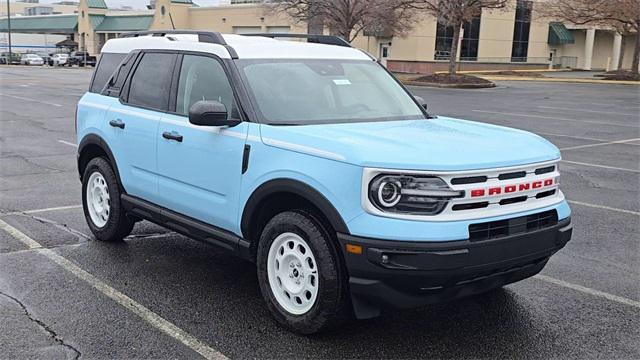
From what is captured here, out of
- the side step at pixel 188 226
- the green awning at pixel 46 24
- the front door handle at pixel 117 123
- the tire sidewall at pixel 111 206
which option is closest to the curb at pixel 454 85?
the tire sidewall at pixel 111 206

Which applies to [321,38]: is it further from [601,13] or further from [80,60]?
[80,60]

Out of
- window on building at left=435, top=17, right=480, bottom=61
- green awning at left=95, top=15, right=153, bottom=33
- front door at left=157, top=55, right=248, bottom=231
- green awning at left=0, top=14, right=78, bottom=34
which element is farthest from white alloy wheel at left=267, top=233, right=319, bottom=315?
green awning at left=0, top=14, right=78, bottom=34

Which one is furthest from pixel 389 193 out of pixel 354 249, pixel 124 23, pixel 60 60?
pixel 124 23

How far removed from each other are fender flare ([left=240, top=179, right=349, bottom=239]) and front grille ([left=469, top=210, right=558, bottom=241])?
2.52 feet

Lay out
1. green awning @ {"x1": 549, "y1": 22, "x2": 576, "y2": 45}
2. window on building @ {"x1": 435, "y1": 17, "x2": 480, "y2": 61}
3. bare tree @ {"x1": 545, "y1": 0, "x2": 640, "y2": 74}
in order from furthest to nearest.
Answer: green awning @ {"x1": 549, "y1": 22, "x2": 576, "y2": 45}
window on building @ {"x1": 435, "y1": 17, "x2": 480, "y2": 61}
bare tree @ {"x1": 545, "y1": 0, "x2": 640, "y2": 74}

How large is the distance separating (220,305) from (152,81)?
215cm

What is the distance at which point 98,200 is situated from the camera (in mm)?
6465

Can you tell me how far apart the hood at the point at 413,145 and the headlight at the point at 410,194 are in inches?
3.4

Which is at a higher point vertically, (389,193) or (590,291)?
(389,193)

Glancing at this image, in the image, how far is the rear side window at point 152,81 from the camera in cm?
553

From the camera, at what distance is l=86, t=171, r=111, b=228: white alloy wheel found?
6301 millimetres

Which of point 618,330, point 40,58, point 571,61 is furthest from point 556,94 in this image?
point 40,58

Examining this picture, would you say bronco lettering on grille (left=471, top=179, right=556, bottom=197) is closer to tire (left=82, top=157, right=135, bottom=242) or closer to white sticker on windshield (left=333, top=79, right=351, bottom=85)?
white sticker on windshield (left=333, top=79, right=351, bottom=85)

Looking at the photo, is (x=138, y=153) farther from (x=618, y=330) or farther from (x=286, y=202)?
(x=618, y=330)
